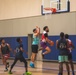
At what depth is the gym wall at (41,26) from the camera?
59.5 ft

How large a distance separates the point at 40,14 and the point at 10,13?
383 cm

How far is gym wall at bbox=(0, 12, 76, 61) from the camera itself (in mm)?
18141

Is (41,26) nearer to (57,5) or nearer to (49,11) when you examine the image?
(49,11)

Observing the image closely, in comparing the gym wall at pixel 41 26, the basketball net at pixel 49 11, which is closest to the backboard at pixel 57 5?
the basketball net at pixel 49 11

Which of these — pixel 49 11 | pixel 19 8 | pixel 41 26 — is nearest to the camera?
pixel 49 11

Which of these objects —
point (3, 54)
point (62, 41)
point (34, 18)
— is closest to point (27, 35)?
point (34, 18)

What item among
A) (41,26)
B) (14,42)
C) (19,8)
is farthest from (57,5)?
(14,42)

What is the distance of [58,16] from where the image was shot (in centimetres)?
1895

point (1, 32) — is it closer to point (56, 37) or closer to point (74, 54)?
point (56, 37)

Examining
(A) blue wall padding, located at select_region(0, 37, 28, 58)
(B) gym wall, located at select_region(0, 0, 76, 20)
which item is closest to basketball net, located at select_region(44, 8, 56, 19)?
(B) gym wall, located at select_region(0, 0, 76, 20)

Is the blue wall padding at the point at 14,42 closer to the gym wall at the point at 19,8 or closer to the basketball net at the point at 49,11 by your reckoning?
the gym wall at the point at 19,8

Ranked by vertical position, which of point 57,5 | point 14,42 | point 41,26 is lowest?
point 14,42

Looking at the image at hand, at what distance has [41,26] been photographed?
2031 cm

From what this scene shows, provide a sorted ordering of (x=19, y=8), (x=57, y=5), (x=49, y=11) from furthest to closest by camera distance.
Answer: (x=19, y=8), (x=57, y=5), (x=49, y=11)
